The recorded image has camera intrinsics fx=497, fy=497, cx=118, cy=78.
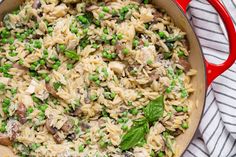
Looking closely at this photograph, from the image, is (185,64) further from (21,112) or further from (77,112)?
(21,112)

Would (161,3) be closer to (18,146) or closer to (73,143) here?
(73,143)

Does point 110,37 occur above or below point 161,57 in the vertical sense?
above

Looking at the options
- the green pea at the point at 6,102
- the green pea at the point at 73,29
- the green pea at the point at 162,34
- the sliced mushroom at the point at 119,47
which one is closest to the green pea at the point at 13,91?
the green pea at the point at 6,102

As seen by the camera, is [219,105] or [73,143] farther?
[219,105]

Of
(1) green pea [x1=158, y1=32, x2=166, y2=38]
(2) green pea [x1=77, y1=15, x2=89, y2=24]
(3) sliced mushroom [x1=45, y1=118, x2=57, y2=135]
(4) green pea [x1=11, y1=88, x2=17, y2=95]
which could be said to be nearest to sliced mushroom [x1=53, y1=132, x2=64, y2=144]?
(3) sliced mushroom [x1=45, y1=118, x2=57, y2=135]

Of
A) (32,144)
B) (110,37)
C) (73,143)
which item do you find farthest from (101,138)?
(110,37)

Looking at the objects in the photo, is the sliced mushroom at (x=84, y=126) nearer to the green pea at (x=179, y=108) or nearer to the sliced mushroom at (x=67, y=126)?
the sliced mushroom at (x=67, y=126)
